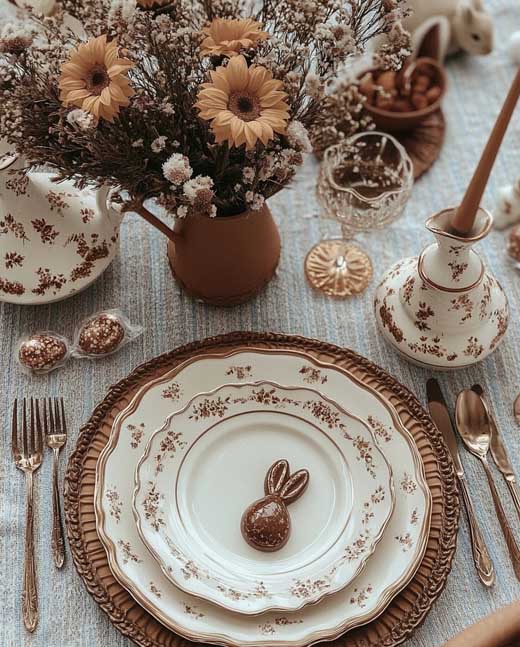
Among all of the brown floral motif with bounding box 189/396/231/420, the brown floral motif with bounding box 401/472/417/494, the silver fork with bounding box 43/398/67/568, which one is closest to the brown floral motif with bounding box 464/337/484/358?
the brown floral motif with bounding box 401/472/417/494

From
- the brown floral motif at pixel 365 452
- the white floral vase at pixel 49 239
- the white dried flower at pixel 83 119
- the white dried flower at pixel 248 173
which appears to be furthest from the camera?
the white floral vase at pixel 49 239

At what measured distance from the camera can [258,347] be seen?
3.34 ft

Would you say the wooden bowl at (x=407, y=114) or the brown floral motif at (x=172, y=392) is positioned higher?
the wooden bowl at (x=407, y=114)

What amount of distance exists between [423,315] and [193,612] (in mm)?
482

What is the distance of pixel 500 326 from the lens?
104cm

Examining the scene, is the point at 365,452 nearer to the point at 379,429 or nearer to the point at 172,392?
the point at 379,429

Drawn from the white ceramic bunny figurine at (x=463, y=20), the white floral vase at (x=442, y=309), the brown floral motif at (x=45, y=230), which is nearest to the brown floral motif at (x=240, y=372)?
the white floral vase at (x=442, y=309)

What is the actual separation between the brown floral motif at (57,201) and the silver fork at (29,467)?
0.27 m

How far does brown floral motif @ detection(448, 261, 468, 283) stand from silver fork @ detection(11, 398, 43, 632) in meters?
0.58

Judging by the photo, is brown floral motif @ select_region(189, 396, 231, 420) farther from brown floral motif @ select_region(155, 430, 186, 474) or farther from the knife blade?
the knife blade

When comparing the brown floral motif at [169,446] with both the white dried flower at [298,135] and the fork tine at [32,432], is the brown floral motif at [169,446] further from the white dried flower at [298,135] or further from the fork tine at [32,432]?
the white dried flower at [298,135]

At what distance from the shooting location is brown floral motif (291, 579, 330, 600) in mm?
853

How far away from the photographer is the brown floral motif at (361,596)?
0.85 meters

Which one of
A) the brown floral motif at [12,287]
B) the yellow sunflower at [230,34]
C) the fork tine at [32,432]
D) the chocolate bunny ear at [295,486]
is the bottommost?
the fork tine at [32,432]
